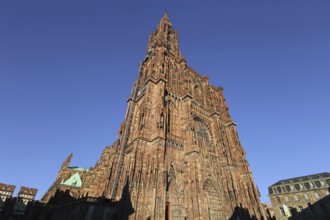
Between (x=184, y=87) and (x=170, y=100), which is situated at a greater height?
(x=184, y=87)

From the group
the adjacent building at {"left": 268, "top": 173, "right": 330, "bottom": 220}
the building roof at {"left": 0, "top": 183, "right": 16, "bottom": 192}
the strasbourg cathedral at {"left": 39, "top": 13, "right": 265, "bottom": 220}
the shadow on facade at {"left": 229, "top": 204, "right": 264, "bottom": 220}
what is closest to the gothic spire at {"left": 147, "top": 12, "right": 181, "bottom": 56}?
the strasbourg cathedral at {"left": 39, "top": 13, "right": 265, "bottom": 220}

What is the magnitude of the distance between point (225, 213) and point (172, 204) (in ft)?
27.5

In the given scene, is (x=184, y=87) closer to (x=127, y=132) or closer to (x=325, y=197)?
(x=127, y=132)

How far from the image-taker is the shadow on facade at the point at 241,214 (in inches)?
882

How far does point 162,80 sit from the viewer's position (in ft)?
84.2

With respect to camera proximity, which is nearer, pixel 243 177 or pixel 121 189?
pixel 121 189

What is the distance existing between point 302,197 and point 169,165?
37624mm

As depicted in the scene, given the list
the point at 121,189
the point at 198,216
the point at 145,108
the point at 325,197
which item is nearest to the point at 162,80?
the point at 145,108

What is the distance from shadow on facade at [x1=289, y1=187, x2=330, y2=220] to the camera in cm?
3515

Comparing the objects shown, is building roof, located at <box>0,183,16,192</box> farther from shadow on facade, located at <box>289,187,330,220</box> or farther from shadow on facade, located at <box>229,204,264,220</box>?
shadow on facade, located at <box>289,187,330,220</box>

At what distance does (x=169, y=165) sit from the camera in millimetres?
20469

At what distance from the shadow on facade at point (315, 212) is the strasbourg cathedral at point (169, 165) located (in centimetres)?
2145

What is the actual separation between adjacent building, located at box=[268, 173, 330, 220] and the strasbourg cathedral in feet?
71.8

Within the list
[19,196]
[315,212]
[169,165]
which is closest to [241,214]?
[169,165]
